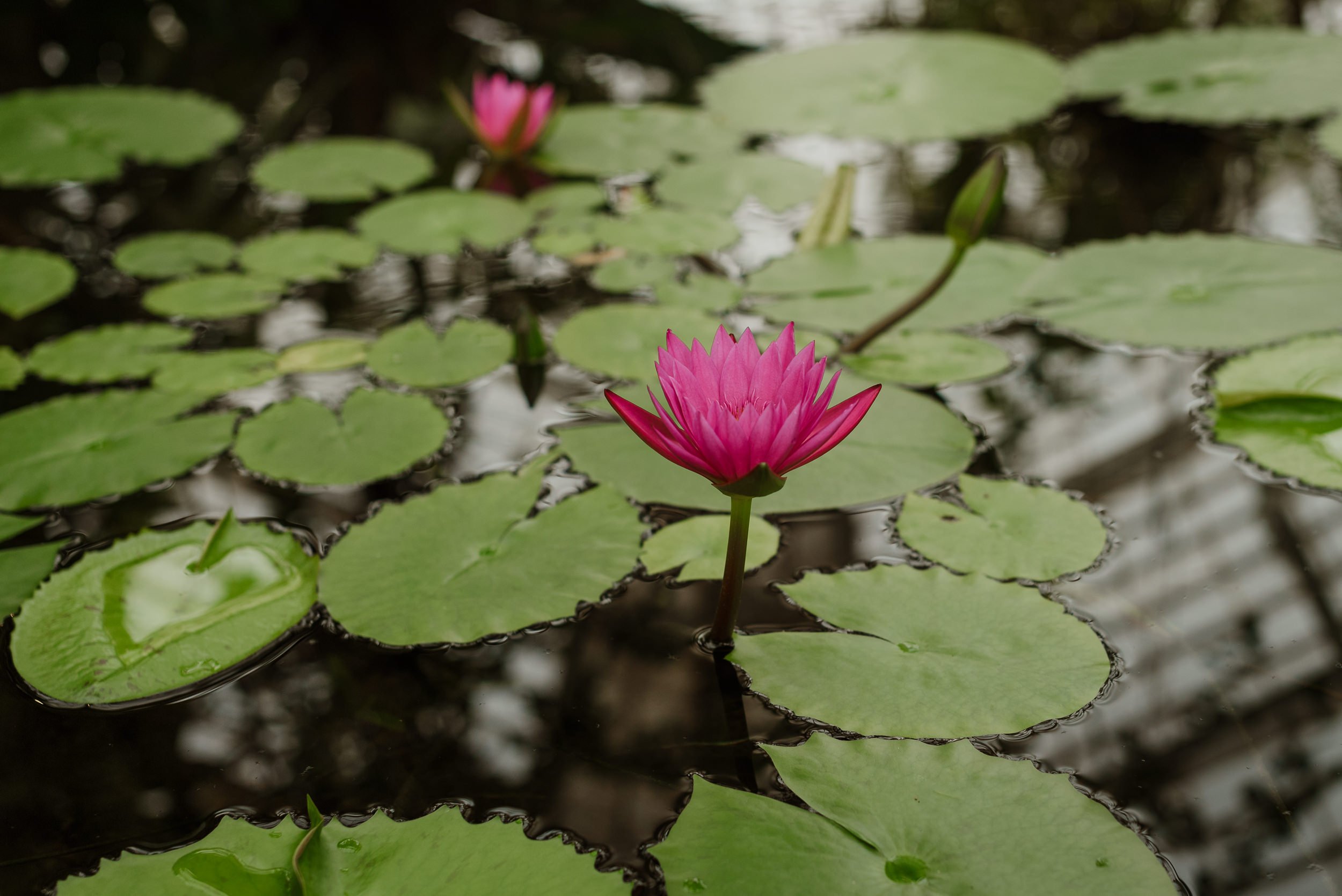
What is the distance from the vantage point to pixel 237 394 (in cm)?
234

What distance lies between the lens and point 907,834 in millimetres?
1217

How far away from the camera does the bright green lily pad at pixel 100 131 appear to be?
3330 millimetres

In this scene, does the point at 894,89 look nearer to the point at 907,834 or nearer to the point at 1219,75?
the point at 1219,75

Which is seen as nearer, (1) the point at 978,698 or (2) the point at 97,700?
(1) the point at 978,698

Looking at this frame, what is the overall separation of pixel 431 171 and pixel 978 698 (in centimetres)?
266

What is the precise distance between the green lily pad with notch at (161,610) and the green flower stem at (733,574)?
71 centimetres

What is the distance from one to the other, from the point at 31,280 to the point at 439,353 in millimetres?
1293

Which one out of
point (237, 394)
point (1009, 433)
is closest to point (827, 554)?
point (1009, 433)

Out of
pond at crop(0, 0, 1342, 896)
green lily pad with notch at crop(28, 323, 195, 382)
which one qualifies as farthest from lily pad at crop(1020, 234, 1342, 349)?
green lily pad with notch at crop(28, 323, 195, 382)

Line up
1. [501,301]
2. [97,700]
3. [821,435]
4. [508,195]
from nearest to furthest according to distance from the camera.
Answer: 1. [821,435]
2. [97,700]
3. [501,301]
4. [508,195]

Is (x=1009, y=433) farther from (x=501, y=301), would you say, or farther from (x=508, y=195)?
(x=508, y=195)

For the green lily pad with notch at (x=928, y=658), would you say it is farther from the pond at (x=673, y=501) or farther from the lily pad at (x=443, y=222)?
the lily pad at (x=443, y=222)

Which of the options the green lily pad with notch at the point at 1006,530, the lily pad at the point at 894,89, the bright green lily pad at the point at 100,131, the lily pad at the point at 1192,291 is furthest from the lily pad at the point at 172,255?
the lily pad at the point at 1192,291

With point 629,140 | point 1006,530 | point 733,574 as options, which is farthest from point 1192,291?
point 629,140
